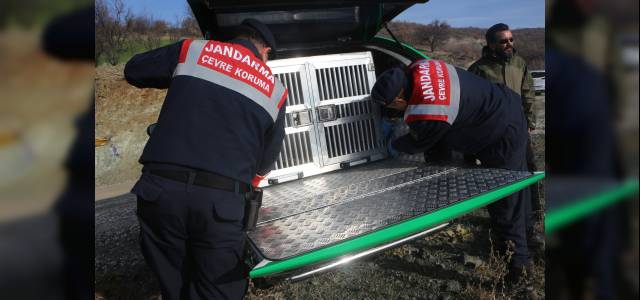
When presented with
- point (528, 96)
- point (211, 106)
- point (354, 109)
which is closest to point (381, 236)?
point (211, 106)

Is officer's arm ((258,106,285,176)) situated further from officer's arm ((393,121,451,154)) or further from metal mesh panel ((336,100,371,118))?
metal mesh panel ((336,100,371,118))

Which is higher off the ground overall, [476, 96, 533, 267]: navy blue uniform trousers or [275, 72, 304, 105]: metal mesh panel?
[275, 72, 304, 105]: metal mesh panel

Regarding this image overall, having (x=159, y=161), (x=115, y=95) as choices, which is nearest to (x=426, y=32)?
(x=115, y=95)

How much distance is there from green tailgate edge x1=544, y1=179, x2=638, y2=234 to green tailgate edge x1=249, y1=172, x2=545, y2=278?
1.27 m

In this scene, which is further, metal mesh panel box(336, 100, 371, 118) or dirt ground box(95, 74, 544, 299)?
metal mesh panel box(336, 100, 371, 118)

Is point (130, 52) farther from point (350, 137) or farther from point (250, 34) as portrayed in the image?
point (250, 34)

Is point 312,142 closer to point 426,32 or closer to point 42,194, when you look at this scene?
point 42,194

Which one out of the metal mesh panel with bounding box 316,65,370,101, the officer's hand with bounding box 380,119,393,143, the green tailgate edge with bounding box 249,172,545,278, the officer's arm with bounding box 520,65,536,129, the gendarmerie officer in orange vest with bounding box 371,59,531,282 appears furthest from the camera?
the officer's arm with bounding box 520,65,536,129

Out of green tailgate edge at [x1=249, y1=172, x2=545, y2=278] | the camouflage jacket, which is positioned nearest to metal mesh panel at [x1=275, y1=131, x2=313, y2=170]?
green tailgate edge at [x1=249, y1=172, x2=545, y2=278]

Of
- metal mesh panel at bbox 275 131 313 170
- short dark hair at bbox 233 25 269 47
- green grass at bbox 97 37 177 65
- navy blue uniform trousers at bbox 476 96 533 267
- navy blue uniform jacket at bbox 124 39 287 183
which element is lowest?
navy blue uniform trousers at bbox 476 96 533 267

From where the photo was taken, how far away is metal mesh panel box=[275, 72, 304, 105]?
→ 3305mm

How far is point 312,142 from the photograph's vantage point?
134 inches

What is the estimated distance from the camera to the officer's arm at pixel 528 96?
12.8 ft

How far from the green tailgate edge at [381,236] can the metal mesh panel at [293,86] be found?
1.66 meters
